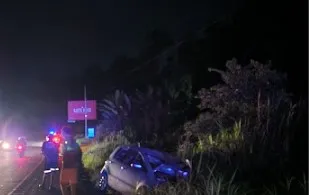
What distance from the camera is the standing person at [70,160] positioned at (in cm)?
1355

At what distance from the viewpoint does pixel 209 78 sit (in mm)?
27875

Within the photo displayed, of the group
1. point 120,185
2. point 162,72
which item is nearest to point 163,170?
point 120,185

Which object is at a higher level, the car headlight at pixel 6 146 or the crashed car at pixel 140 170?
the car headlight at pixel 6 146

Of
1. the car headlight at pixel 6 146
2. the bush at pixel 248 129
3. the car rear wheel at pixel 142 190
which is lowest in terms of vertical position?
the car rear wheel at pixel 142 190

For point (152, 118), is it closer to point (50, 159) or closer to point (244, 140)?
point (50, 159)

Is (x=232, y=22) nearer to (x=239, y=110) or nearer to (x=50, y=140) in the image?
(x=239, y=110)

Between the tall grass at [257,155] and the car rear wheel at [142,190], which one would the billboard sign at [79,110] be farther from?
the car rear wheel at [142,190]

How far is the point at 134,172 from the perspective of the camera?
1259 cm

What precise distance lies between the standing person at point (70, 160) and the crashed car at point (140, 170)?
3.39ft

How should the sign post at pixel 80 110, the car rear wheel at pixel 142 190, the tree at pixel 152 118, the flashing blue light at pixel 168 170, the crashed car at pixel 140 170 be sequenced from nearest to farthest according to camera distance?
1. the car rear wheel at pixel 142 190
2. the crashed car at pixel 140 170
3. the flashing blue light at pixel 168 170
4. the tree at pixel 152 118
5. the sign post at pixel 80 110

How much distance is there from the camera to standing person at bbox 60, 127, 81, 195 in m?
13.5

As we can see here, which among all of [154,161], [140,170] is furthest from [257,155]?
[140,170]

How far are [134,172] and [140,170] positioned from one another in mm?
264

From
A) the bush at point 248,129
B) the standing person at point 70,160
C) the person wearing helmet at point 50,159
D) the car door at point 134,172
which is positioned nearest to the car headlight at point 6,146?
the bush at point 248,129
